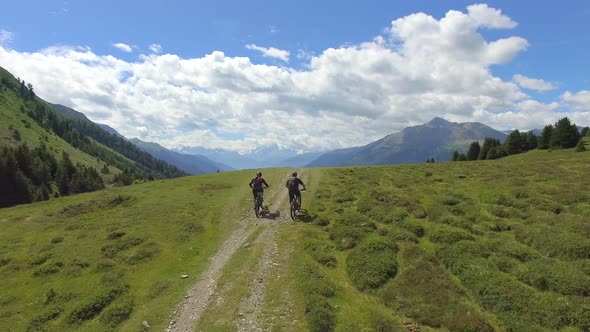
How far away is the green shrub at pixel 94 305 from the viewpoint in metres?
17.7

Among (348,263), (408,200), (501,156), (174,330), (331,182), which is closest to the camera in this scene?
(174,330)

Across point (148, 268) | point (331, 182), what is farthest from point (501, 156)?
point (148, 268)

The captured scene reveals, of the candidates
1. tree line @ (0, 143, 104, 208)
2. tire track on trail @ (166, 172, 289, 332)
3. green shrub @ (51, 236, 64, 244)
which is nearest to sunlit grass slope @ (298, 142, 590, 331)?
tire track on trail @ (166, 172, 289, 332)

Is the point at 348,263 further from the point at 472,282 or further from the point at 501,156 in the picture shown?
the point at 501,156

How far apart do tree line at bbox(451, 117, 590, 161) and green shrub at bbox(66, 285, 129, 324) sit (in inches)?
3793

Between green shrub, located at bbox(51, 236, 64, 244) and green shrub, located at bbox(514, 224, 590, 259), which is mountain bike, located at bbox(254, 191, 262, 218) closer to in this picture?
green shrub, located at bbox(51, 236, 64, 244)

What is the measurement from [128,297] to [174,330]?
464cm

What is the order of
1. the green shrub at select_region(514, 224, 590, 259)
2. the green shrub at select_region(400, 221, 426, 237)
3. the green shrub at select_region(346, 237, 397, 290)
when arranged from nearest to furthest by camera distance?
the green shrub at select_region(346, 237, 397, 290) < the green shrub at select_region(514, 224, 590, 259) < the green shrub at select_region(400, 221, 426, 237)

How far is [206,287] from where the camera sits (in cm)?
1961

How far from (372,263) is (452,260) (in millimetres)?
4495

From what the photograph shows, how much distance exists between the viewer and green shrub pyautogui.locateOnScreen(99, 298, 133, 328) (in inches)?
669

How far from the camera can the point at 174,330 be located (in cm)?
1587

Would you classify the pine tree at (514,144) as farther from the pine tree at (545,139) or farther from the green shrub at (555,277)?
the green shrub at (555,277)

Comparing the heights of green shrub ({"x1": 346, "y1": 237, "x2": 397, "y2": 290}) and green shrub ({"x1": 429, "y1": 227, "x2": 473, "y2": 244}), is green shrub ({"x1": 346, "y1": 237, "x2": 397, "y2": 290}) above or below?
below
